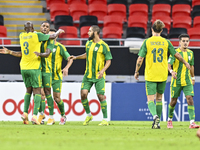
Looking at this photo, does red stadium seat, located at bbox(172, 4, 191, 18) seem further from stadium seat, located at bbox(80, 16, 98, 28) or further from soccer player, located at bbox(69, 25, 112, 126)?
soccer player, located at bbox(69, 25, 112, 126)

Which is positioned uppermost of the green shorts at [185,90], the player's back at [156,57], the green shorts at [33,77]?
the player's back at [156,57]

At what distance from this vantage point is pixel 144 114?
10.8 metres

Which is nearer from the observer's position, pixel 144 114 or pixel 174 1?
pixel 144 114

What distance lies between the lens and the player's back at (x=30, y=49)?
296 inches

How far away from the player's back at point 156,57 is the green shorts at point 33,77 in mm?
2106

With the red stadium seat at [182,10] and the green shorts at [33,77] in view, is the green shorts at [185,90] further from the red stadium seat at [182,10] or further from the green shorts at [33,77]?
the red stadium seat at [182,10]

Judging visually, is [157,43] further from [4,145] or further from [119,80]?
[119,80]

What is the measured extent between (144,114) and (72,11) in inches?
276

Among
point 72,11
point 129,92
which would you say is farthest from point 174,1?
point 129,92

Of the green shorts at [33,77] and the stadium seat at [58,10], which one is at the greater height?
the stadium seat at [58,10]

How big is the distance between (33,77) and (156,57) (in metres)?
2.36

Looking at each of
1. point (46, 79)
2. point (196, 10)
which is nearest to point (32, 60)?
point (46, 79)

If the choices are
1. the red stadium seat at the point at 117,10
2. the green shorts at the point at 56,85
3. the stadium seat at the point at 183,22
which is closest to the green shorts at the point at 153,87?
the green shorts at the point at 56,85

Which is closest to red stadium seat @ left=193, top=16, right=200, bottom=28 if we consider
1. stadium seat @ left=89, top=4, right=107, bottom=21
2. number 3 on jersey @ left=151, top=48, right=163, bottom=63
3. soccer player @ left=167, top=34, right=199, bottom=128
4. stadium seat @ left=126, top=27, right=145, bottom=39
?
stadium seat @ left=126, top=27, right=145, bottom=39
